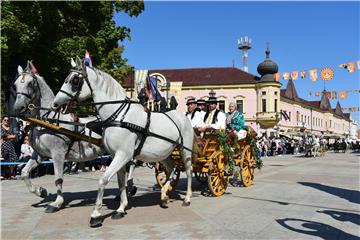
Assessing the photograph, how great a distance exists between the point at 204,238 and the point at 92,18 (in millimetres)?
17245

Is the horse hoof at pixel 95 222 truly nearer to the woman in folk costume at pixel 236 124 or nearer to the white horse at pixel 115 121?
the white horse at pixel 115 121

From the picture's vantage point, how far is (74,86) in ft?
21.2

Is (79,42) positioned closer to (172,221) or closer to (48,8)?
(48,8)

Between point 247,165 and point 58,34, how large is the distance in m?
12.1

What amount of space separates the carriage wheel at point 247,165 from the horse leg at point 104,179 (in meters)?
4.74

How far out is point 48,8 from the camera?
16.9 metres

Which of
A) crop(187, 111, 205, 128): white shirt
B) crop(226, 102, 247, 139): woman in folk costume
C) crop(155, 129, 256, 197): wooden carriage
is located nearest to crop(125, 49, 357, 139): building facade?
crop(226, 102, 247, 139): woman in folk costume

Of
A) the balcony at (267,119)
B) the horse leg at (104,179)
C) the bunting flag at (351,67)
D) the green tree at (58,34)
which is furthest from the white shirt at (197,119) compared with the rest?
the balcony at (267,119)

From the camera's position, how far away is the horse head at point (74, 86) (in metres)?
6.43

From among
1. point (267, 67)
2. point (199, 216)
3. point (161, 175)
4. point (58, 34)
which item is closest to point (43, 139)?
point (199, 216)

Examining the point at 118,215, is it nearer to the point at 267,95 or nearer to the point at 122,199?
the point at 122,199

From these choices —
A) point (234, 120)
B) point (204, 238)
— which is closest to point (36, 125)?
point (204, 238)

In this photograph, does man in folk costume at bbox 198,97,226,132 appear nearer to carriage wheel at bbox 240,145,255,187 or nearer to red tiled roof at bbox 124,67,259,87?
carriage wheel at bbox 240,145,255,187

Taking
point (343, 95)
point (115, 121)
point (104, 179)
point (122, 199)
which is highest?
point (343, 95)
